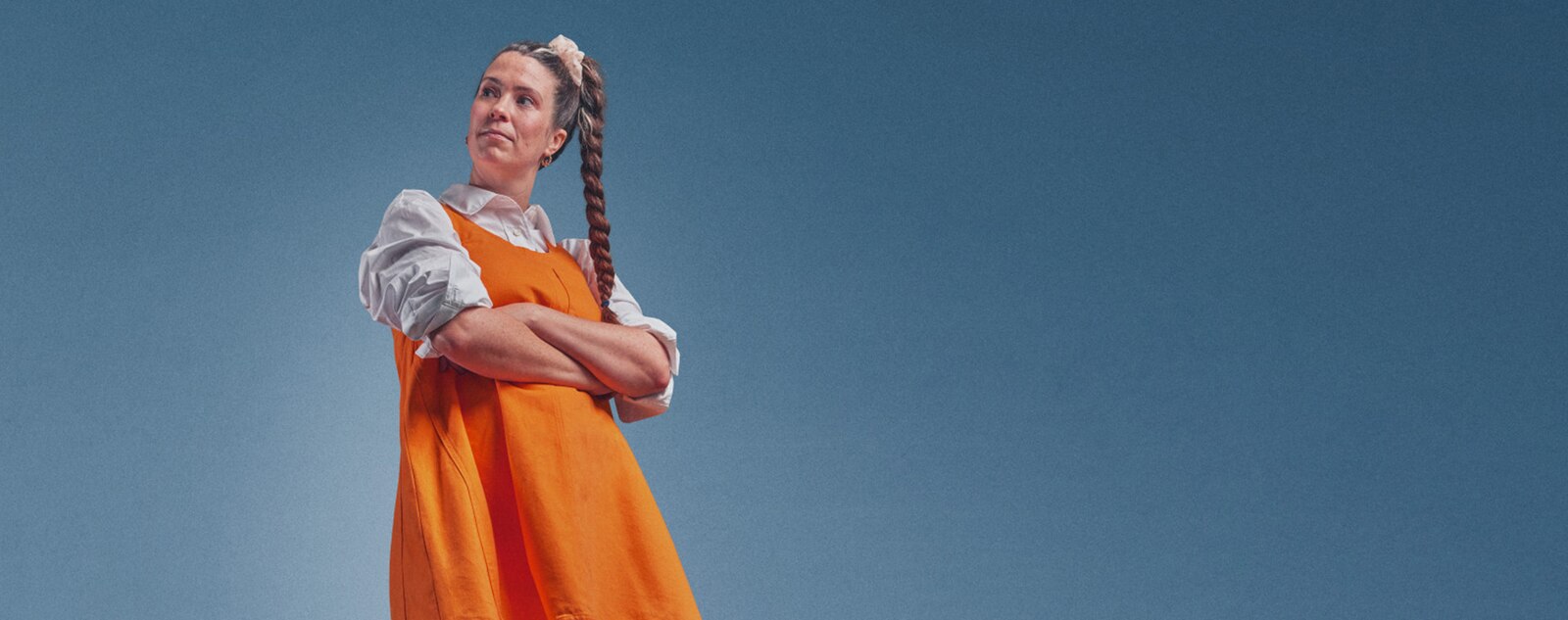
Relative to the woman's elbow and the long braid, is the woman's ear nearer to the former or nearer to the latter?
the long braid

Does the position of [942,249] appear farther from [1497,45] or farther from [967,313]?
[1497,45]

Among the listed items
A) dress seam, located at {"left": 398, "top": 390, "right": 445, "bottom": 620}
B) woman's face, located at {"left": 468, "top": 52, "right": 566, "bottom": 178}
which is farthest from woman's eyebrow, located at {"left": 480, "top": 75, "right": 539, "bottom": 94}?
dress seam, located at {"left": 398, "top": 390, "right": 445, "bottom": 620}

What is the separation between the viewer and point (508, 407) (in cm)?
133

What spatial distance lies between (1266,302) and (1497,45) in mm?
782

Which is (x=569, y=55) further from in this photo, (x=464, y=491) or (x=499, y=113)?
(x=464, y=491)

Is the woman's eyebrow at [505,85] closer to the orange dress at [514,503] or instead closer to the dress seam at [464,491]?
the orange dress at [514,503]

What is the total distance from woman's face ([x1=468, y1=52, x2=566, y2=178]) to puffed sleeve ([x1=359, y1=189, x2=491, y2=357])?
0.43 ft

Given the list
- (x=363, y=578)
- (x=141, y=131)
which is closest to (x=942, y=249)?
(x=363, y=578)

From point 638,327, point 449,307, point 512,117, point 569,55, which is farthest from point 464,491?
point 569,55

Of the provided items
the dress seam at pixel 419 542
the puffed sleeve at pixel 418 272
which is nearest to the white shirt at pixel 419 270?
the puffed sleeve at pixel 418 272

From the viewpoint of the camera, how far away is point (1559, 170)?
313 cm

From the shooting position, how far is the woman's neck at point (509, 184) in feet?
4.83

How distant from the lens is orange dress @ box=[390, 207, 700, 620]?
Result: 1267mm

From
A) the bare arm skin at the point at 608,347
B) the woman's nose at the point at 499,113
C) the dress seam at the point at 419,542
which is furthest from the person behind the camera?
the woman's nose at the point at 499,113
